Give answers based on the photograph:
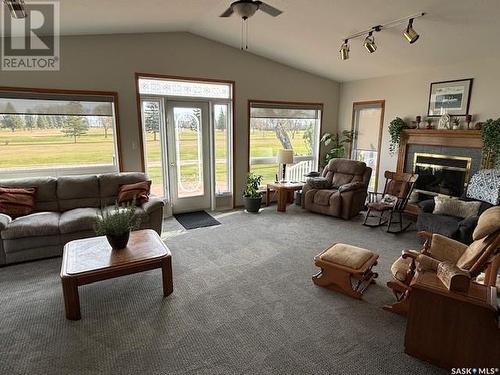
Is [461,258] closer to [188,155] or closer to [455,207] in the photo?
[455,207]

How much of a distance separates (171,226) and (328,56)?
151 inches

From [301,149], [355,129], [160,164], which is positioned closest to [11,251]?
[160,164]

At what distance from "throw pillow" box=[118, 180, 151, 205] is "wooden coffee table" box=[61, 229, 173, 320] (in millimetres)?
1112

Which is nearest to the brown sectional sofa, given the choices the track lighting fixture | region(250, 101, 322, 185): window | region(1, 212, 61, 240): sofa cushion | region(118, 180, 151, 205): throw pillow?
region(1, 212, 61, 240): sofa cushion

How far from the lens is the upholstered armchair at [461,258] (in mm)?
2014

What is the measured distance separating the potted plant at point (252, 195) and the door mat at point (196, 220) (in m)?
0.74

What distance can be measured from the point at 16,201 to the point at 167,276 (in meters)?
2.36

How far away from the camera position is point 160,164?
16.6 ft

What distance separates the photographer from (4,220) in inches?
129

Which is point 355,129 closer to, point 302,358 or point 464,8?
point 464,8

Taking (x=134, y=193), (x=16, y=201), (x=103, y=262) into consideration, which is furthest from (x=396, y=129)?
(x=16, y=201)

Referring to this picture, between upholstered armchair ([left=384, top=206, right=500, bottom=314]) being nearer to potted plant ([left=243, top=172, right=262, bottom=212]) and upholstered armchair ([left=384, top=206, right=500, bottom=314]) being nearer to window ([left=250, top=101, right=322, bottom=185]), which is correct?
potted plant ([left=243, top=172, right=262, bottom=212])

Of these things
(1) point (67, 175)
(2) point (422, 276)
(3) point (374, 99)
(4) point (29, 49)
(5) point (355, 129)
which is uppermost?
(4) point (29, 49)

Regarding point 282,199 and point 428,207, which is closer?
point 428,207
